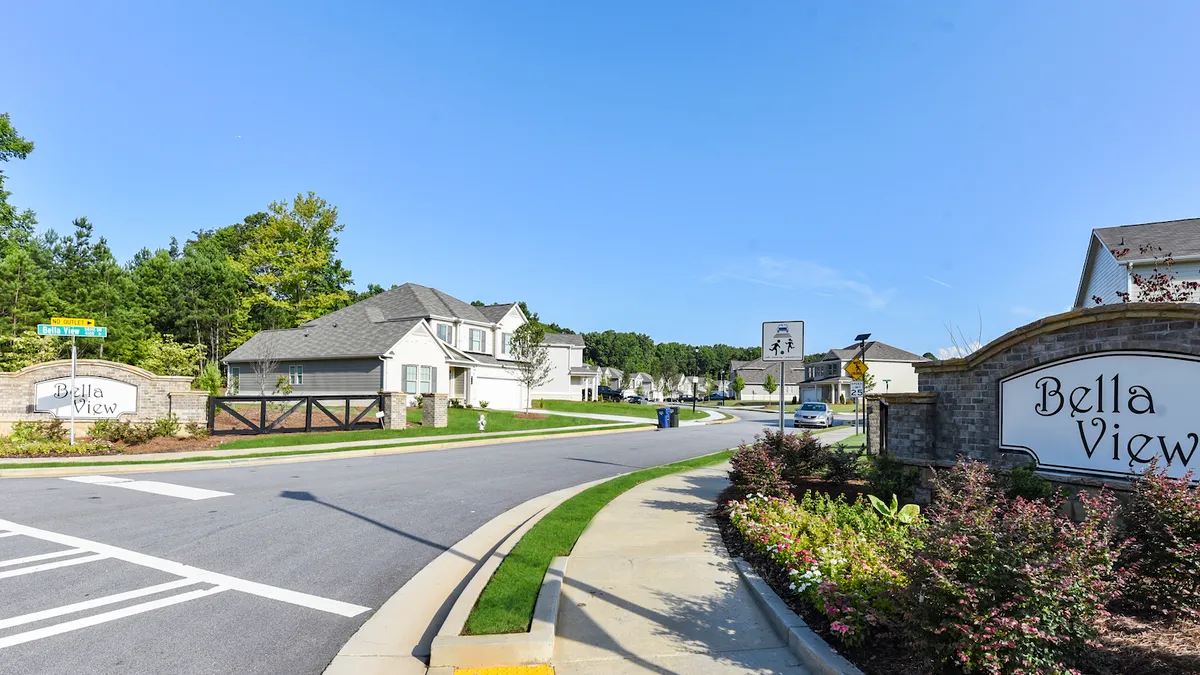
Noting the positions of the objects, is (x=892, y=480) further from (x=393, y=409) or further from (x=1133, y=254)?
(x=1133, y=254)

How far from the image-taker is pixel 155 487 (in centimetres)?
1198

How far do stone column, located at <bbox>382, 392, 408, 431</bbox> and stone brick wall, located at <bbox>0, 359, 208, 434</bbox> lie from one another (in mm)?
5714

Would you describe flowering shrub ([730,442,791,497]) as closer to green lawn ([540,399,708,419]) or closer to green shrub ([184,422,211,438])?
green shrub ([184,422,211,438])

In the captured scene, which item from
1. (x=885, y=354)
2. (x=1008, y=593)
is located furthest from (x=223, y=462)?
(x=885, y=354)

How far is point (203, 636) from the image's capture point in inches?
195

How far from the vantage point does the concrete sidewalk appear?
442 centimetres

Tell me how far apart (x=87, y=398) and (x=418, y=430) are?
32.3ft

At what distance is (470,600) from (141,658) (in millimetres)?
2314

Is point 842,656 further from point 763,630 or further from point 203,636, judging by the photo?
point 203,636

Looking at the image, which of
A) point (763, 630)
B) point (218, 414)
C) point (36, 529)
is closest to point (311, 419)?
point (218, 414)

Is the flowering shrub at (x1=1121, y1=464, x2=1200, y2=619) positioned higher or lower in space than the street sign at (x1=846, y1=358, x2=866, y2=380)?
lower

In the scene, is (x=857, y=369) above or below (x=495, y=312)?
below

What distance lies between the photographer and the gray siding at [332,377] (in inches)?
1235

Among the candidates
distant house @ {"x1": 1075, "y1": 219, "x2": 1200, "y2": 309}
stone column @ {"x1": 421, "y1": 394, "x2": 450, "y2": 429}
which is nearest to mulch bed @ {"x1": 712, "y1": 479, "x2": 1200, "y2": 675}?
distant house @ {"x1": 1075, "y1": 219, "x2": 1200, "y2": 309}
